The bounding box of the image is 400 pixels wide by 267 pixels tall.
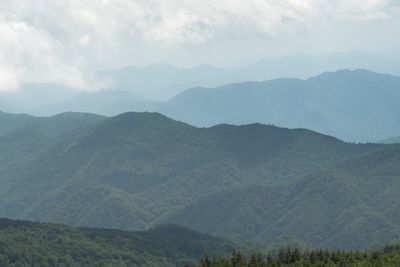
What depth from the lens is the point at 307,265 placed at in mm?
127625

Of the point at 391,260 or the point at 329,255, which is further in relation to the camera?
the point at 329,255

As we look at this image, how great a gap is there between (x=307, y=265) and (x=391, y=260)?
13742mm

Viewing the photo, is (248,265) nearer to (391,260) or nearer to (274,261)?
(274,261)

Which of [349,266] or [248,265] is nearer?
[349,266]

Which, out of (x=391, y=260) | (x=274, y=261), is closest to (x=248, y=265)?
(x=274, y=261)

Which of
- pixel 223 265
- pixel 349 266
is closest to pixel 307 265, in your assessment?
pixel 349 266

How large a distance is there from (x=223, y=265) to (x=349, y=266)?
82.5 ft

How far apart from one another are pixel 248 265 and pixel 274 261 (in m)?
5.67

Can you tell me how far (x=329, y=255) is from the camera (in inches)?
5384

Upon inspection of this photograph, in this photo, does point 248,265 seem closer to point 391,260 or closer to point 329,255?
point 329,255

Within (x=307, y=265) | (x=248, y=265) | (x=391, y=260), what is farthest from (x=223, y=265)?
(x=391, y=260)

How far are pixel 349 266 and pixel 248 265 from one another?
727 inches

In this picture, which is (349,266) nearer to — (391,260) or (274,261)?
(391,260)

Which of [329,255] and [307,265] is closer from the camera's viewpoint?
[307,265]
